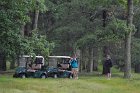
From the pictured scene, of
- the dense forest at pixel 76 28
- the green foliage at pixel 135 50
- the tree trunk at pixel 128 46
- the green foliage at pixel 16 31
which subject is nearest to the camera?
the green foliage at pixel 16 31

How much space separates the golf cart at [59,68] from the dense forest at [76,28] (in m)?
1.33

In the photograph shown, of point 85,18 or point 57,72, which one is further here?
point 85,18

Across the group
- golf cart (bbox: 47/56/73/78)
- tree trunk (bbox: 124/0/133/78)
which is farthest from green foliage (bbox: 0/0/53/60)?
tree trunk (bbox: 124/0/133/78)

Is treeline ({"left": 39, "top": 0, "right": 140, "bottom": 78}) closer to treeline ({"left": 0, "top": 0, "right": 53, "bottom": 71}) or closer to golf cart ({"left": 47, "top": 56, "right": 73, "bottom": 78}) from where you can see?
golf cart ({"left": 47, "top": 56, "right": 73, "bottom": 78})

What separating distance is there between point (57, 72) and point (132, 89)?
425 inches

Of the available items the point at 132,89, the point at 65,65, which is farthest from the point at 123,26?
the point at 132,89

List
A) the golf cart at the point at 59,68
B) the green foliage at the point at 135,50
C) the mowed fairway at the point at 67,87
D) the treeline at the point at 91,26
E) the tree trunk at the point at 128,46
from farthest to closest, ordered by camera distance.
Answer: the green foliage at the point at 135,50, the treeline at the point at 91,26, the golf cart at the point at 59,68, the tree trunk at the point at 128,46, the mowed fairway at the point at 67,87

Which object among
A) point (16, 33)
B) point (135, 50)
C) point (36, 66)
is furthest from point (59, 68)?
point (16, 33)

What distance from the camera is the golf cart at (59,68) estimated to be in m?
36.7

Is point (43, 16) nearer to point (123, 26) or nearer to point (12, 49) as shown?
point (123, 26)

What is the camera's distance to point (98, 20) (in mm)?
46000

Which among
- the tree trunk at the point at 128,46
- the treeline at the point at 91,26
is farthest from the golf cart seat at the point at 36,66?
the treeline at the point at 91,26

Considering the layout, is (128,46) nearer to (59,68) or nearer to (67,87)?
(59,68)

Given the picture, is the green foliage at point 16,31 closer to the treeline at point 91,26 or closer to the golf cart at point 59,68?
the golf cart at point 59,68
